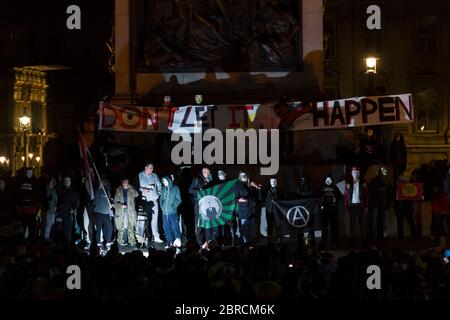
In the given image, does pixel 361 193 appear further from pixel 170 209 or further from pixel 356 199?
pixel 170 209

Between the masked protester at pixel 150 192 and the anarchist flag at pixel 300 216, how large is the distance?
226 centimetres

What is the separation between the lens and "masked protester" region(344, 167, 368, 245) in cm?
2240

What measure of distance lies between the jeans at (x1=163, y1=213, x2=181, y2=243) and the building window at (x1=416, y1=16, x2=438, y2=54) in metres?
43.0

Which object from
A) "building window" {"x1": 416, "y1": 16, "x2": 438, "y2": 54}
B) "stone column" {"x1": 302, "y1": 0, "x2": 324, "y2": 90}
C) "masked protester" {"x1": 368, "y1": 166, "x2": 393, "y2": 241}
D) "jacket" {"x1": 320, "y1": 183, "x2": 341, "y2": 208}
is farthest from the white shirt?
"building window" {"x1": 416, "y1": 16, "x2": 438, "y2": 54}

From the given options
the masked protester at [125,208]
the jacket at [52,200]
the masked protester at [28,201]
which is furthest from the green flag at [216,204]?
the masked protester at [28,201]

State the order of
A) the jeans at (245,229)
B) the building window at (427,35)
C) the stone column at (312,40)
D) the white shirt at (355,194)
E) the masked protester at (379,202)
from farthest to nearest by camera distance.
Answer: the building window at (427,35)
the stone column at (312,40)
the masked protester at (379,202)
the white shirt at (355,194)
the jeans at (245,229)

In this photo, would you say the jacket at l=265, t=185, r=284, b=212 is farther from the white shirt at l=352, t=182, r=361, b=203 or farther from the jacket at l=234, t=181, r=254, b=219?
the white shirt at l=352, t=182, r=361, b=203

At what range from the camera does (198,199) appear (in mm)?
21953

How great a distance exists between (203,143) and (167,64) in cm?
208

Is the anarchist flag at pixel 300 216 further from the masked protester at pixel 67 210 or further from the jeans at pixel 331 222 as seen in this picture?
the masked protester at pixel 67 210

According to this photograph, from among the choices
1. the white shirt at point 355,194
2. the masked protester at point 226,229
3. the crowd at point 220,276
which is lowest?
the crowd at point 220,276

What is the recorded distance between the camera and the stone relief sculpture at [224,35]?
2522cm

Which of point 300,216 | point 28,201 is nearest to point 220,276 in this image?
point 300,216
